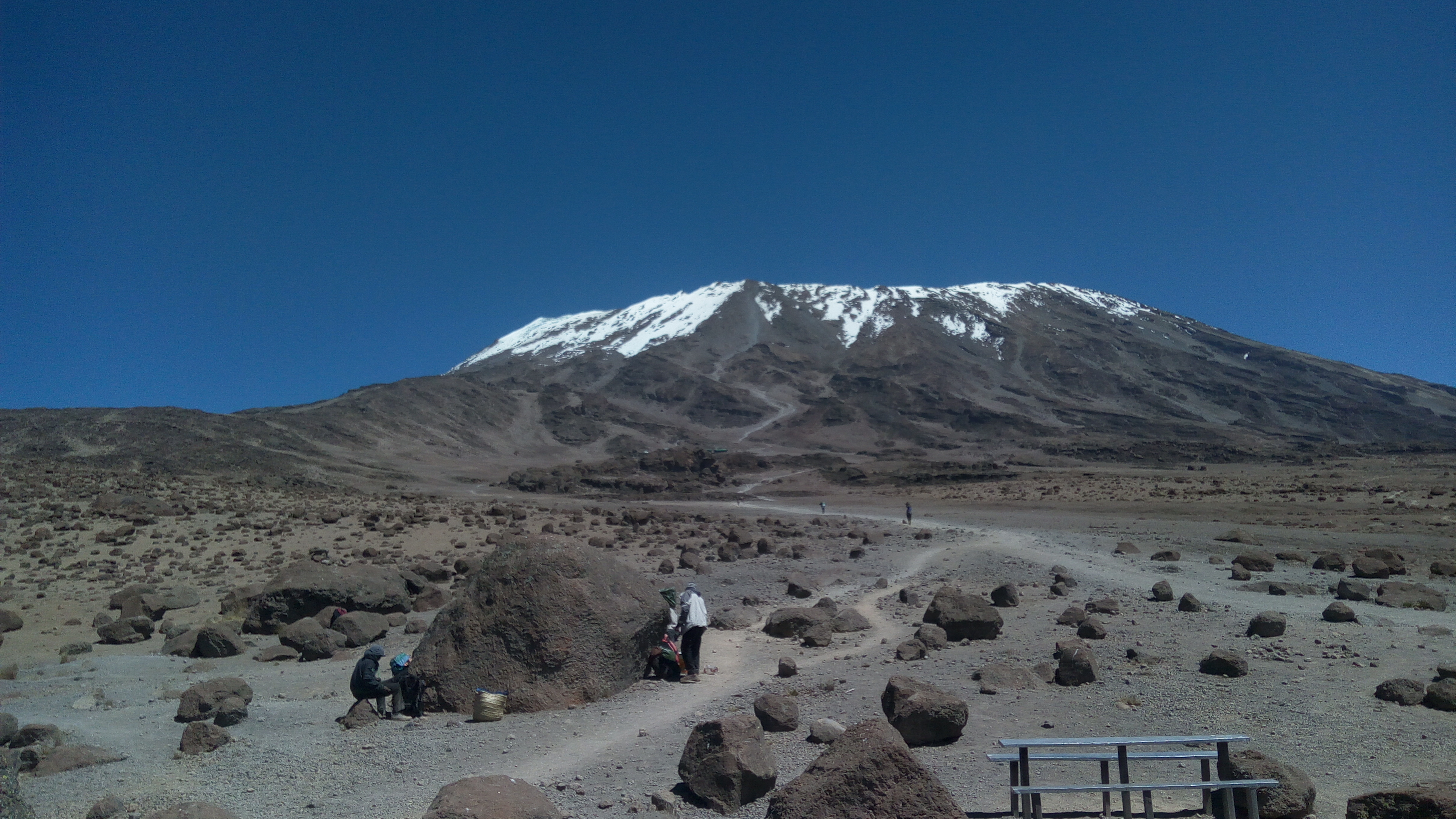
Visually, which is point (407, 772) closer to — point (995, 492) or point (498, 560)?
point (498, 560)

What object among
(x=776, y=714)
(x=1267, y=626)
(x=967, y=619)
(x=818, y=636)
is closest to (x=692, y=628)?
(x=776, y=714)

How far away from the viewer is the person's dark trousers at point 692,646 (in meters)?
11.2

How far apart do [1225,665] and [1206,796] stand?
4166mm

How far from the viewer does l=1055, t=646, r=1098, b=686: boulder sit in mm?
9844

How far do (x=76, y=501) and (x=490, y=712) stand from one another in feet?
85.4

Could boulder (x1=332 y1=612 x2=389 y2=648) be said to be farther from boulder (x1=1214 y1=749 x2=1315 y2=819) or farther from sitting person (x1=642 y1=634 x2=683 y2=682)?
boulder (x1=1214 y1=749 x2=1315 y2=819)

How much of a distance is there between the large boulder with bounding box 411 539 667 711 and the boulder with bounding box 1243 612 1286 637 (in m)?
9.37

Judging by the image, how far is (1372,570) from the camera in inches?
698

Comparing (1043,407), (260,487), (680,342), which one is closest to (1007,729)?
(260,487)

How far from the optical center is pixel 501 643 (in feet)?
32.1

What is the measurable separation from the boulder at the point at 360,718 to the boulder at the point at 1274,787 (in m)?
8.77

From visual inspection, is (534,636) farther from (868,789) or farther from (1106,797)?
(1106,797)

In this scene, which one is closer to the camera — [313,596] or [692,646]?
[692,646]

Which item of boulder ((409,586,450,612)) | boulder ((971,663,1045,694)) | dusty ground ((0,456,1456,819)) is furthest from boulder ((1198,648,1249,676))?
boulder ((409,586,450,612))
